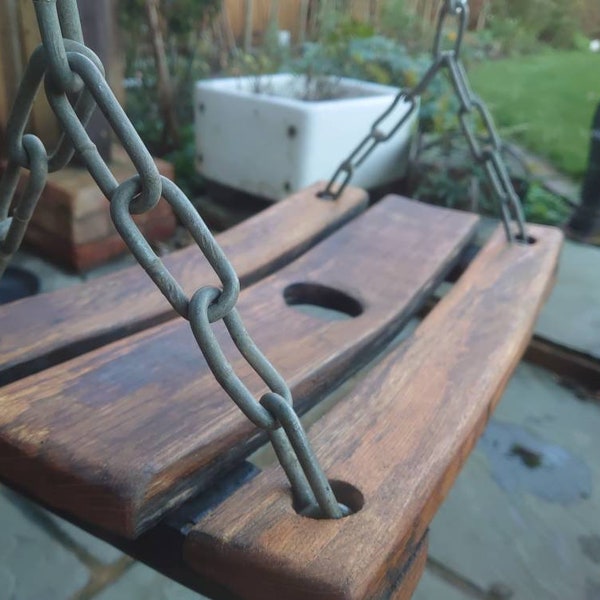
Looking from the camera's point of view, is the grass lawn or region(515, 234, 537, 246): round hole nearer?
region(515, 234, 537, 246): round hole

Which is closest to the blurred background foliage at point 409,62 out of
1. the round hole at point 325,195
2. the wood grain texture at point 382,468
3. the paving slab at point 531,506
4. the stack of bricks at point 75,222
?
the stack of bricks at point 75,222

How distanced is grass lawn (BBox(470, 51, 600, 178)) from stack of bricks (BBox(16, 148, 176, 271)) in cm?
259

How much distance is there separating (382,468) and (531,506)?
3.77 ft

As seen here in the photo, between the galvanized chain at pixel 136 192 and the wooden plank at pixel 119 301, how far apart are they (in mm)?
365

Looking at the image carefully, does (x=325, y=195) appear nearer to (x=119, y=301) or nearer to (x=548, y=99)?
(x=119, y=301)

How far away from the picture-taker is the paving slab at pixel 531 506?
157 centimetres

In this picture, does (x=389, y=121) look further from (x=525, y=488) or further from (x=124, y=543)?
(x=124, y=543)

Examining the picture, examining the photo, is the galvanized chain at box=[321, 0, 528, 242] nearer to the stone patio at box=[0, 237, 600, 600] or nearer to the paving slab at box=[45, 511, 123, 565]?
the stone patio at box=[0, 237, 600, 600]

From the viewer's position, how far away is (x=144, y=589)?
1502 millimetres

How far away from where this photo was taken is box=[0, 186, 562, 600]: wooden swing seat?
0.71 m

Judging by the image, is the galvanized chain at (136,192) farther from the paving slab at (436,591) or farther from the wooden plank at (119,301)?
the paving slab at (436,591)

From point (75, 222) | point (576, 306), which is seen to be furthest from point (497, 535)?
point (75, 222)

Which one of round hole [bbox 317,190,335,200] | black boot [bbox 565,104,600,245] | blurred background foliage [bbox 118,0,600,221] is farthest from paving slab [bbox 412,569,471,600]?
black boot [bbox 565,104,600,245]

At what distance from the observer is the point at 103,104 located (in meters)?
0.57
